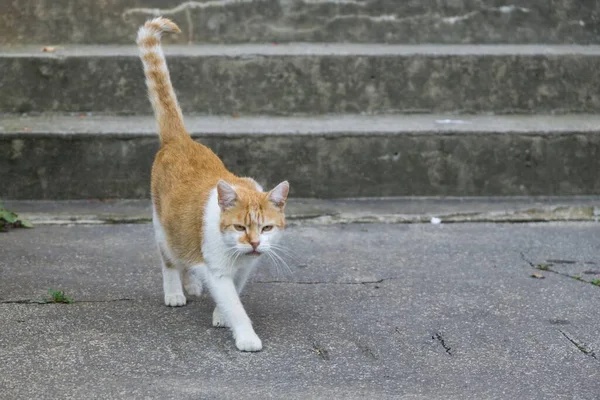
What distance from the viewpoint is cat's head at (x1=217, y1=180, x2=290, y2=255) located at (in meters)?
3.93

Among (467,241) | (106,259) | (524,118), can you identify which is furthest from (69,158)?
(524,118)

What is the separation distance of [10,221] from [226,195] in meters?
2.30

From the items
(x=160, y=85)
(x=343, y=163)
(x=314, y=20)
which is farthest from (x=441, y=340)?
(x=314, y=20)

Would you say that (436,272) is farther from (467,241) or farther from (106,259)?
(106,259)

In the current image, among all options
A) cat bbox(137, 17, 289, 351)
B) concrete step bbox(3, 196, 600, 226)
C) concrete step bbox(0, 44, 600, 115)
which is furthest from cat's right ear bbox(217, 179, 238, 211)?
concrete step bbox(0, 44, 600, 115)

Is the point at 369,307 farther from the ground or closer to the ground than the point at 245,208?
closer to the ground

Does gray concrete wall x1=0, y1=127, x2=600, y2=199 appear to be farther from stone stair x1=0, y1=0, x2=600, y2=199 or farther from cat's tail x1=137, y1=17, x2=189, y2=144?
cat's tail x1=137, y1=17, x2=189, y2=144

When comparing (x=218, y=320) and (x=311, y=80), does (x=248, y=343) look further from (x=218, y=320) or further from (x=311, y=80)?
(x=311, y=80)

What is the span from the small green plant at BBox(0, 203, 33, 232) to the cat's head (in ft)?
7.39

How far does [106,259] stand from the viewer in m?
5.23

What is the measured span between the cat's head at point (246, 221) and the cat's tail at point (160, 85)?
0.86 m

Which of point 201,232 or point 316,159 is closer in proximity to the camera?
point 201,232

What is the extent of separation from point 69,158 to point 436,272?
2688 millimetres

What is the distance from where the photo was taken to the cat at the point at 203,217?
3.95 meters
